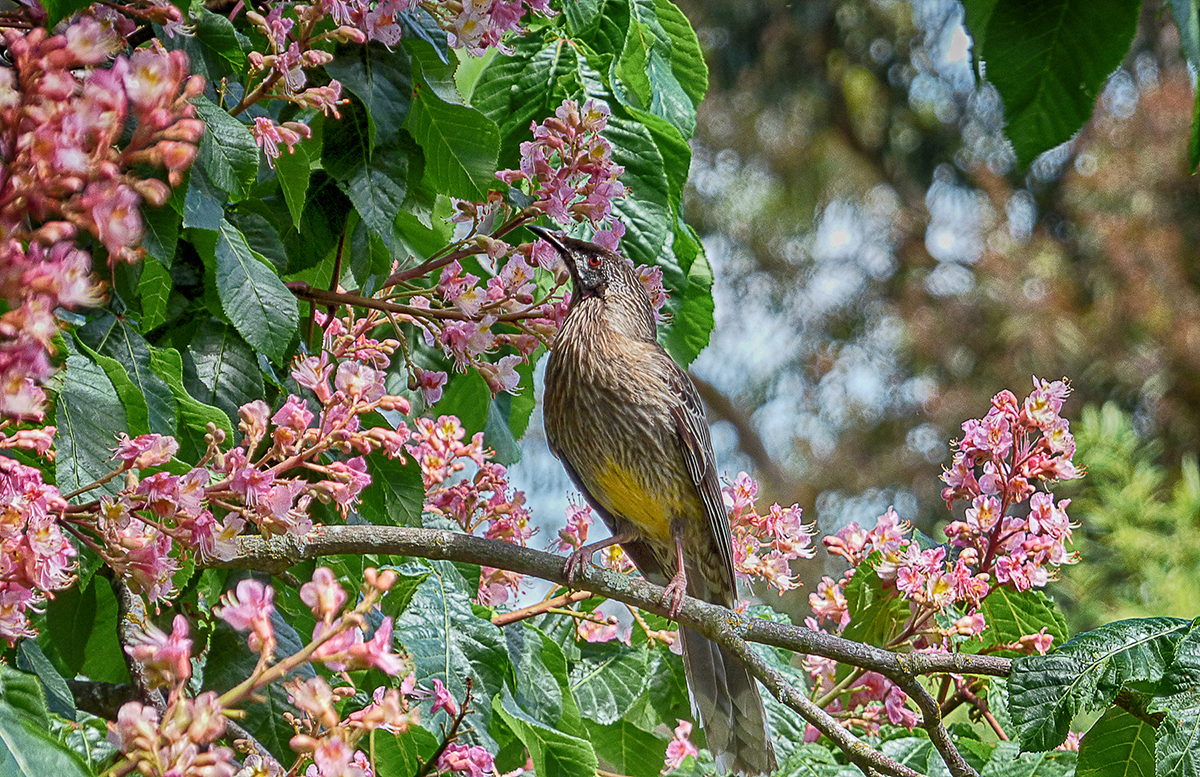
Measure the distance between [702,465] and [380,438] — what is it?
189 cm

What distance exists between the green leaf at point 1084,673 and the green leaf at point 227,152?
1.49 metres

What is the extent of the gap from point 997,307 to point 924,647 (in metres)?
11.1

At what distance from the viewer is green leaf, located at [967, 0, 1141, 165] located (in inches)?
34.3

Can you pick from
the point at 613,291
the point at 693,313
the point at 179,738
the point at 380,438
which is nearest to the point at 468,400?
the point at 693,313

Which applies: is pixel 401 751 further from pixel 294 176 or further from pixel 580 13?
pixel 580 13

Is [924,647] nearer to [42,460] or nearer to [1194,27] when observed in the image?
[42,460]

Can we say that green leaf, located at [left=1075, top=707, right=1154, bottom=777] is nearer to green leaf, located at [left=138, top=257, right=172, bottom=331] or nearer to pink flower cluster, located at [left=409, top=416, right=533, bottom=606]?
pink flower cluster, located at [left=409, top=416, right=533, bottom=606]

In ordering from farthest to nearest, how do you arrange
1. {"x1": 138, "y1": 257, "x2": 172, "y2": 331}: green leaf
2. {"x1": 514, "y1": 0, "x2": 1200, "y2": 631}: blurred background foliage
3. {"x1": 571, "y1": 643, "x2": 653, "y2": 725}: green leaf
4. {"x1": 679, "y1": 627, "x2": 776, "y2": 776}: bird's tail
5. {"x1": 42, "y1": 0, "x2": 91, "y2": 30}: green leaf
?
{"x1": 514, "y1": 0, "x2": 1200, "y2": 631}: blurred background foliage, {"x1": 679, "y1": 627, "x2": 776, "y2": 776}: bird's tail, {"x1": 571, "y1": 643, "x2": 653, "y2": 725}: green leaf, {"x1": 138, "y1": 257, "x2": 172, "y2": 331}: green leaf, {"x1": 42, "y1": 0, "x2": 91, "y2": 30}: green leaf

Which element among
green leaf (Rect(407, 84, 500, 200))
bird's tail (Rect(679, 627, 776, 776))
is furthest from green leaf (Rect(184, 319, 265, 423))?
bird's tail (Rect(679, 627, 776, 776))

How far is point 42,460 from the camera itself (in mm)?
1691

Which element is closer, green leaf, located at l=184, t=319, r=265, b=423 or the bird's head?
green leaf, located at l=184, t=319, r=265, b=423

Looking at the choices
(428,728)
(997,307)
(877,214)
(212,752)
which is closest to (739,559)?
(428,728)

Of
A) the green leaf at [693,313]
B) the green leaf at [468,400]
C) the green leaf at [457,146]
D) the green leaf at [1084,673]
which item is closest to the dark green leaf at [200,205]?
the green leaf at [457,146]

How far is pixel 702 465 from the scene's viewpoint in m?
3.58
